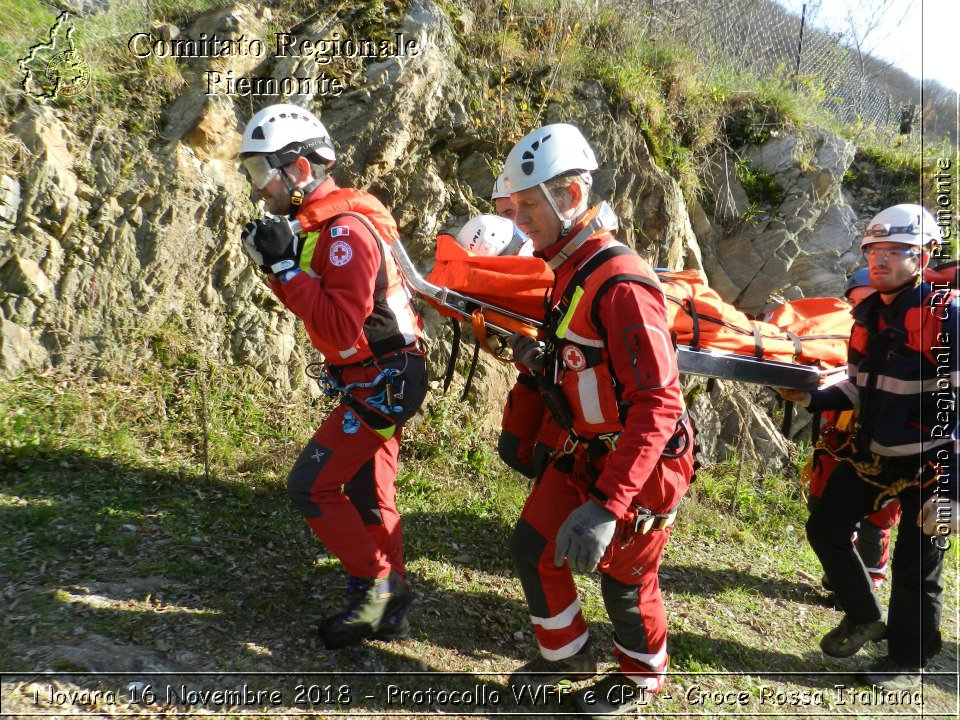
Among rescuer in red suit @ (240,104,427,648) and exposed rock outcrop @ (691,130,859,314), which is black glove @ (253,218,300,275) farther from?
exposed rock outcrop @ (691,130,859,314)

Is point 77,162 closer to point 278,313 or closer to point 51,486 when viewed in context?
point 278,313

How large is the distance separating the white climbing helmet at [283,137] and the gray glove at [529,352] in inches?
56.4

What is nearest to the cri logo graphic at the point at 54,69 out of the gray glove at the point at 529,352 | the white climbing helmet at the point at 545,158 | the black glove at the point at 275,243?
the black glove at the point at 275,243

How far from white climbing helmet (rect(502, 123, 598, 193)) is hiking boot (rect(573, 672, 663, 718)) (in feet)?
8.21

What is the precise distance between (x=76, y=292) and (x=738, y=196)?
22.7 feet

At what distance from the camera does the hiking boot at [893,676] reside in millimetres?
4191

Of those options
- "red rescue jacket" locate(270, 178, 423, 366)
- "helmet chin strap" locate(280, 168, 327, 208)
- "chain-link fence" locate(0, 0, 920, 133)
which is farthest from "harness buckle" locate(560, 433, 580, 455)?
"chain-link fence" locate(0, 0, 920, 133)

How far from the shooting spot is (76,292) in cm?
493

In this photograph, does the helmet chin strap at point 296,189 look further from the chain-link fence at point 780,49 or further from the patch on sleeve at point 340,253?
the chain-link fence at point 780,49

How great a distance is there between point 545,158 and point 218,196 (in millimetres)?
3396

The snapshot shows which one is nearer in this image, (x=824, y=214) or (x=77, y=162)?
(x=77, y=162)

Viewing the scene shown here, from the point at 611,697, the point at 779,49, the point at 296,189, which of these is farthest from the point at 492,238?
the point at 779,49

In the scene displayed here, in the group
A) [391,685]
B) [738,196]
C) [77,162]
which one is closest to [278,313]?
[77,162]

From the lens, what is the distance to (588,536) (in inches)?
111
